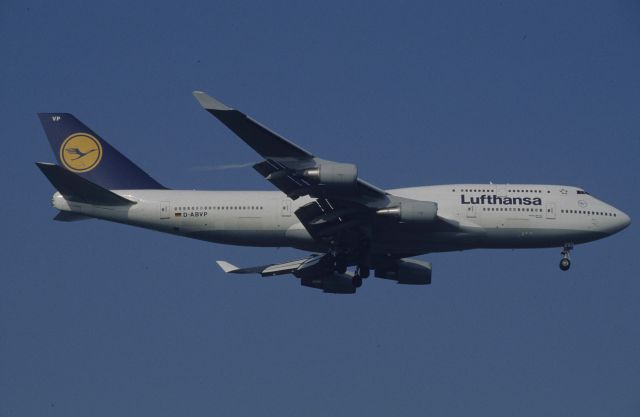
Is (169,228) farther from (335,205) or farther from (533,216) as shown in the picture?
(533,216)

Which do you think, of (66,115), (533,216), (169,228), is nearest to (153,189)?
(169,228)

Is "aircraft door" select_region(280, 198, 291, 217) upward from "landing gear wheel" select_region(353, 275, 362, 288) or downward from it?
upward

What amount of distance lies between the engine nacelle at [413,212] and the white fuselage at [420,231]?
5.01ft

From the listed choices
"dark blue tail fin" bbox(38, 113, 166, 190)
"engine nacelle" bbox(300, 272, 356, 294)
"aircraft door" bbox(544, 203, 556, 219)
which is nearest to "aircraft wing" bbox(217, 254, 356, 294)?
"engine nacelle" bbox(300, 272, 356, 294)

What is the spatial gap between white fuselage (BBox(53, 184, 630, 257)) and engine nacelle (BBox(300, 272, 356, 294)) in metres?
3.35

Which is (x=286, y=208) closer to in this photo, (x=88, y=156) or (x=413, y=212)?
(x=413, y=212)

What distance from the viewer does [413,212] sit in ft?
160

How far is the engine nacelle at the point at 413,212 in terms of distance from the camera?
48.8 meters

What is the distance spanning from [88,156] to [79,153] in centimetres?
49

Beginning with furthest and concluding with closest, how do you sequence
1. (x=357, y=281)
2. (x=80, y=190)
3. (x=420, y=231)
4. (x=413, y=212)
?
(x=357, y=281) < (x=80, y=190) < (x=420, y=231) < (x=413, y=212)

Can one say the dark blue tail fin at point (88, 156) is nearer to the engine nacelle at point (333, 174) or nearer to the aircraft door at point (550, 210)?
the engine nacelle at point (333, 174)

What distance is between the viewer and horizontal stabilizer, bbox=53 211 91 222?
5169 centimetres

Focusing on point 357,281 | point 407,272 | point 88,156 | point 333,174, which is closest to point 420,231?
point 357,281

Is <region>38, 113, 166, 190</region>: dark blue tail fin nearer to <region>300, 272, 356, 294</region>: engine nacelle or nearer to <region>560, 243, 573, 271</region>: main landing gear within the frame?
<region>300, 272, 356, 294</region>: engine nacelle
